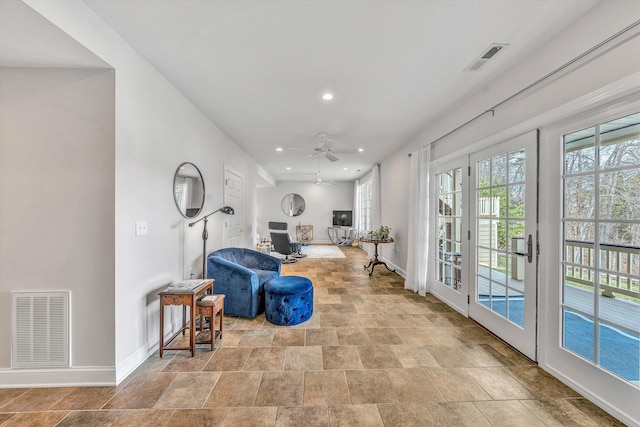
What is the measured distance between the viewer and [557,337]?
1974mm

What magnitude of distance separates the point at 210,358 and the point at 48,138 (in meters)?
2.18

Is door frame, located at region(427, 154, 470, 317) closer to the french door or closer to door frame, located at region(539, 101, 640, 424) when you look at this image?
the french door

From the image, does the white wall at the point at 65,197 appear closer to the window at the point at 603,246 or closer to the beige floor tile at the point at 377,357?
the beige floor tile at the point at 377,357

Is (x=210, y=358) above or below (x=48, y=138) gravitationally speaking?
below

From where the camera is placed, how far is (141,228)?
84.6 inches

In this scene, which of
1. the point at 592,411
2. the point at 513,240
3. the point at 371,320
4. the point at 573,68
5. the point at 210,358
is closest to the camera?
the point at 592,411

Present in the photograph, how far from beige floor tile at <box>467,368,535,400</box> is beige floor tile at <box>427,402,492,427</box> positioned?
253 mm

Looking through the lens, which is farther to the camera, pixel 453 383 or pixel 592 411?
pixel 453 383

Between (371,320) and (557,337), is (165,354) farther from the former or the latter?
(557,337)

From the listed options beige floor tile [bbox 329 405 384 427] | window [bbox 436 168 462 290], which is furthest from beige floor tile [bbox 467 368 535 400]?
window [bbox 436 168 462 290]

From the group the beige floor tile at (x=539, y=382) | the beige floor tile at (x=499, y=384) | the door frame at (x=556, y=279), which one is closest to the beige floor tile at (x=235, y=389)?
the beige floor tile at (x=499, y=384)

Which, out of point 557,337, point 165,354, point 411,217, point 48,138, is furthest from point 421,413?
point 48,138

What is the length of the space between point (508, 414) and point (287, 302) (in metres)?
2.10

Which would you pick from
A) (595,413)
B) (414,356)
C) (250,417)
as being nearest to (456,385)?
(414,356)
